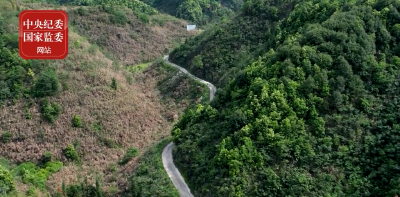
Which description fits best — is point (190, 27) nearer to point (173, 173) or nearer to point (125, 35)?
point (125, 35)

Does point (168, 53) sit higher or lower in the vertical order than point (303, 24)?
lower

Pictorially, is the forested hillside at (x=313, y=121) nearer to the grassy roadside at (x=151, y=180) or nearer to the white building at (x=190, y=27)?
the grassy roadside at (x=151, y=180)

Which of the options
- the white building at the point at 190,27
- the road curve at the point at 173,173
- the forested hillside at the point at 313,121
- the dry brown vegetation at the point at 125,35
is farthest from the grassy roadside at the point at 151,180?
the white building at the point at 190,27

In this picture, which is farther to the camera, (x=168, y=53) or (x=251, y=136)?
(x=168, y=53)

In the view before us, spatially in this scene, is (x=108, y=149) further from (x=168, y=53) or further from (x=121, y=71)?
(x=168, y=53)

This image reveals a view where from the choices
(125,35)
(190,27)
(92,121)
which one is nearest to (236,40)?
(125,35)

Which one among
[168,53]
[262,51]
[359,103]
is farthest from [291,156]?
[168,53]
